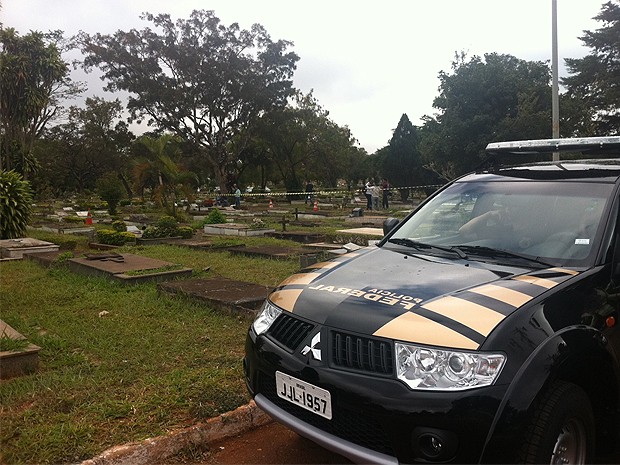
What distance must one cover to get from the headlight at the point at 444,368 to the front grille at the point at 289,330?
0.55 m

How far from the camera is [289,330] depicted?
277 cm

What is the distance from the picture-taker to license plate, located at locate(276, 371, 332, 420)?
8.00 feet

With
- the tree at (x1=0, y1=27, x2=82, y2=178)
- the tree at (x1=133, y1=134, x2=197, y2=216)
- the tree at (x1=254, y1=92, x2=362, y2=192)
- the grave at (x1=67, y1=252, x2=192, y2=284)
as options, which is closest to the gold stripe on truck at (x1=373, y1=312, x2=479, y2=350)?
the grave at (x1=67, y1=252, x2=192, y2=284)

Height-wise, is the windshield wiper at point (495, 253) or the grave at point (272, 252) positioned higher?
the windshield wiper at point (495, 253)

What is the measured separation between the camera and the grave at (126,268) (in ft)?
25.7

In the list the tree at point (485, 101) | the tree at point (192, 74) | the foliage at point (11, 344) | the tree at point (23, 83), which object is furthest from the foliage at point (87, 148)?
the foliage at point (11, 344)

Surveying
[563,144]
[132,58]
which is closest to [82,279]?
[563,144]

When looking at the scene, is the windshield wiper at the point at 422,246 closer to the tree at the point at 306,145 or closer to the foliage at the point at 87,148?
the tree at the point at 306,145

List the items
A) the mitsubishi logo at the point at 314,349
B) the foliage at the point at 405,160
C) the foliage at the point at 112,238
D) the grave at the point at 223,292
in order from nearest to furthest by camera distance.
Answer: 1. the mitsubishi logo at the point at 314,349
2. the grave at the point at 223,292
3. the foliage at the point at 112,238
4. the foliage at the point at 405,160

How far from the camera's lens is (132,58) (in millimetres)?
A: 37562

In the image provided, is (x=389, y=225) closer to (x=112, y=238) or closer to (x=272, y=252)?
(x=272, y=252)

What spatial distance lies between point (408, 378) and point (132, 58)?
3973cm

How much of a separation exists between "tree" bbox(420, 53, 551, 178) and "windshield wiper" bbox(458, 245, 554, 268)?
22352 millimetres

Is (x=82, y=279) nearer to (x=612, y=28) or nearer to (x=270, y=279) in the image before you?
(x=270, y=279)
